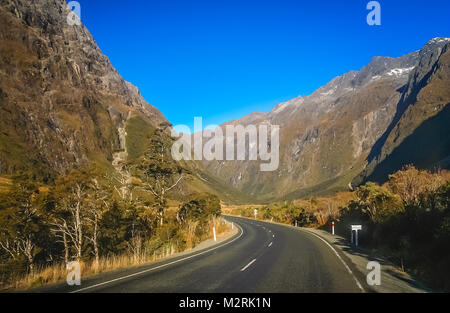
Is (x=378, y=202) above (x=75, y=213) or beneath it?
above

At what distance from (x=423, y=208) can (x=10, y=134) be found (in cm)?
8150

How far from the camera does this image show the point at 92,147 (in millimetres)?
101812

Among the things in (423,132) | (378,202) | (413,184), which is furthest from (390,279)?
(423,132)

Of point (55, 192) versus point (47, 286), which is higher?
point (55, 192)

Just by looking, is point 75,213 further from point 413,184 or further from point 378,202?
point 413,184

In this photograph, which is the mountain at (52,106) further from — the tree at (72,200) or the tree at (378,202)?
the tree at (72,200)

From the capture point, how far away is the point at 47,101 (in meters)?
94.8

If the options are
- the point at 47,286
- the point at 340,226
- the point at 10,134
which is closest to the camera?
the point at 47,286

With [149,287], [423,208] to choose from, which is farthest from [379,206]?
[149,287]

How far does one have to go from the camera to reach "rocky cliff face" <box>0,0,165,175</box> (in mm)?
75062

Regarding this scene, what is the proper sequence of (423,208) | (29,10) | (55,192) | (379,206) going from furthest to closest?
(29,10), (379,206), (55,192), (423,208)

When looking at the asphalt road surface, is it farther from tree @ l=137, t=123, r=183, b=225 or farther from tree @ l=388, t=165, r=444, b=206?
tree @ l=137, t=123, r=183, b=225

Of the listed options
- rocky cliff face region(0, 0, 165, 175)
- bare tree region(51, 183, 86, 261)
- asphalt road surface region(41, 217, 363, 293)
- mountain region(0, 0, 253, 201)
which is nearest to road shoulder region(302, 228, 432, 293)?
asphalt road surface region(41, 217, 363, 293)

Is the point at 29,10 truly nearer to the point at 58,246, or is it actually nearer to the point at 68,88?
the point at 68,88
